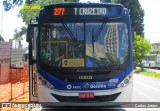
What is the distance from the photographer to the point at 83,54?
405 inches

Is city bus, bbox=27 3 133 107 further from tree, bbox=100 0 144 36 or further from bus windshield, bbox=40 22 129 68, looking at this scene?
tree, bbox=100 0 144 36

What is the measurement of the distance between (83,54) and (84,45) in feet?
0.87

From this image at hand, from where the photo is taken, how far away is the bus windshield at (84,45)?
33.8 feet

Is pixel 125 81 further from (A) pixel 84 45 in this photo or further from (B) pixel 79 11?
(B) pixel 79 11

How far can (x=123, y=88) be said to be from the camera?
10.4 meters

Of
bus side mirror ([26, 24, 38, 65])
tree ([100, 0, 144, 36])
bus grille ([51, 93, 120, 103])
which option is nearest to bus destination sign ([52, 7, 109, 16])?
bus side mirror ([26, 24, 38, 65])

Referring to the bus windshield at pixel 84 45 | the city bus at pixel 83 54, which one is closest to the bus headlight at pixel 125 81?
the city bus at pixel 83 54

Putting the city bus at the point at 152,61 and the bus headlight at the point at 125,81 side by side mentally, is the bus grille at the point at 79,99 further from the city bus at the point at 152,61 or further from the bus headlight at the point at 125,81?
the city bus at the point at 152,61

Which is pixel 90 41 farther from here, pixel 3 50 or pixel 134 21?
pixel 134 21

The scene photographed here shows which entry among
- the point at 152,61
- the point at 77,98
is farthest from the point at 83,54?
the point at 152,61

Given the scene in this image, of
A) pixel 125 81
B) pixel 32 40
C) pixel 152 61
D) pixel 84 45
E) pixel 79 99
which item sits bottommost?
pixel 152 61

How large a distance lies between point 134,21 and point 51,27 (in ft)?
211

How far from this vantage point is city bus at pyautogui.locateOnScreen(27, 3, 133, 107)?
1020cm

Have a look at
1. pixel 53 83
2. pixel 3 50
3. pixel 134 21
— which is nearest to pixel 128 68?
pixel 53 83
